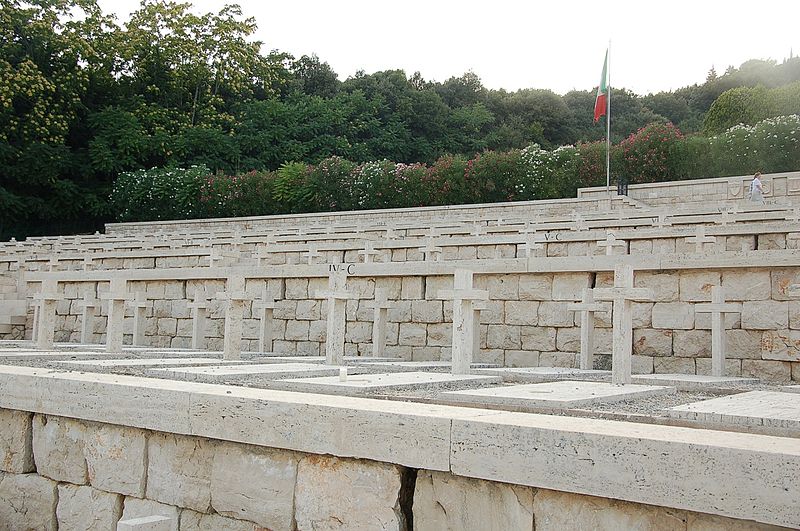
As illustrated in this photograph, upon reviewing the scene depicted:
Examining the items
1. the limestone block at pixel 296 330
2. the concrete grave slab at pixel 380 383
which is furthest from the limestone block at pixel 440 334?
the concrete grave slab at pixel 380 383

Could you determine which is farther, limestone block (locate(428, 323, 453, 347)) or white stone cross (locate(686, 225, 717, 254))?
limestone block (locate(428, 323, 453, 347))

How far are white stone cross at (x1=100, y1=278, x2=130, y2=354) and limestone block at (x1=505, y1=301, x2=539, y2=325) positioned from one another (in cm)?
434

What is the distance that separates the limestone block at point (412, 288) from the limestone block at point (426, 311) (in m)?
0.09

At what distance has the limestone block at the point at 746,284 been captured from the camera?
7.34 metres

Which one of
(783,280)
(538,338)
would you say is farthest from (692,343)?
(538,338)

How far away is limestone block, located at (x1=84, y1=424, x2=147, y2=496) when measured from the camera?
4.41 m

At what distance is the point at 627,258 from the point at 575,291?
0.74 m

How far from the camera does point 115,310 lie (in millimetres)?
8258

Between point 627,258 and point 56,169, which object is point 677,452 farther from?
point 56,169

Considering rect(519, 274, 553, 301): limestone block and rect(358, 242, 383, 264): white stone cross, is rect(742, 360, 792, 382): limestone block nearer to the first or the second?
rect(519, 274, 553, 301): limestone block

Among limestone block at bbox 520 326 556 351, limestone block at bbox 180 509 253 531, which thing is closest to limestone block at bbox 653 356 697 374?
limestone block at bbox 520 326 556 351

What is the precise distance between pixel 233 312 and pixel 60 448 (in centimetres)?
304

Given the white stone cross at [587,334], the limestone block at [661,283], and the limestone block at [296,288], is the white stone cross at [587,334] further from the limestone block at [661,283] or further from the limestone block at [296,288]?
the limestone block at [296,288]

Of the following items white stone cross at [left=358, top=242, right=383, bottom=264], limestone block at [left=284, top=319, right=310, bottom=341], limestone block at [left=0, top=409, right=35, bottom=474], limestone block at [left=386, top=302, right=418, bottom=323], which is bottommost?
limestone block at [left=0, top=409, right=35, bottom=474]
